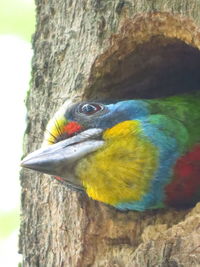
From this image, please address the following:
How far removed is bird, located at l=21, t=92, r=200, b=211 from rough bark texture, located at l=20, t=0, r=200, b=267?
0.68 ft

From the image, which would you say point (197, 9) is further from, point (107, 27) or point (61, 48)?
point (61, 48)

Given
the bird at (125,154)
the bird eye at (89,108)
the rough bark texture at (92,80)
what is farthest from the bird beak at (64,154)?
the rough bark texture at (92,80)

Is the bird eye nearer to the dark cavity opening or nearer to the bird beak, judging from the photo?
the bird beak

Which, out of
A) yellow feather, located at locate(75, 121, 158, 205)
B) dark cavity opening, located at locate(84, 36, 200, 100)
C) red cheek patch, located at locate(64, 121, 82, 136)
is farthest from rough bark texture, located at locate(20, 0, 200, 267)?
red cheek patch, located at locate(64, 121, 82, 136)

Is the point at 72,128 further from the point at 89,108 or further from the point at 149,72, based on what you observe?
the point at 149,72

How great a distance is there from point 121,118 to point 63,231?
76cm

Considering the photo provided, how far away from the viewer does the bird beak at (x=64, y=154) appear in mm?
3221

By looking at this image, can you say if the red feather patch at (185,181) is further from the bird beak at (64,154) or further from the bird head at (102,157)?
the bird beak at (64,154)

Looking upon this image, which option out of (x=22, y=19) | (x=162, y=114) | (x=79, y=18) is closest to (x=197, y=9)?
(x=162, y=114)

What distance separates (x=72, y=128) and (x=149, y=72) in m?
0.99

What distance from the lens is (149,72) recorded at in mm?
4238

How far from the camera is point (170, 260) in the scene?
2.99 metres

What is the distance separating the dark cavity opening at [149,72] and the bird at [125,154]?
11.6 inches

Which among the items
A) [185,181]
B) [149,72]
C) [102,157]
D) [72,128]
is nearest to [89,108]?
[72,128]
